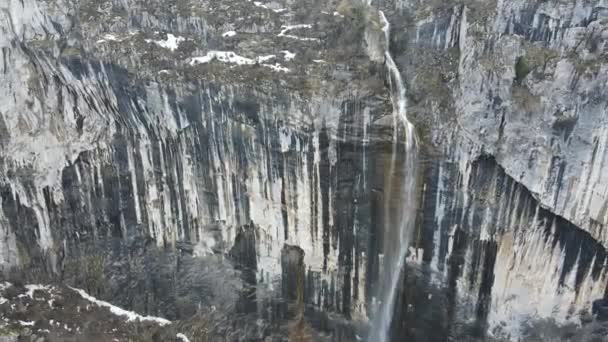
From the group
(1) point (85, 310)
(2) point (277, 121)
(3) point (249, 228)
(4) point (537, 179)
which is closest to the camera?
(4) point (537, 179)

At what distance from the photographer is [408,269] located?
74.4ft

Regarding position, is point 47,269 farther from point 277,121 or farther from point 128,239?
point 277,121

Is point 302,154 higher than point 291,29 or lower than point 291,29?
lower

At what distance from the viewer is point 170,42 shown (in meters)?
24.0

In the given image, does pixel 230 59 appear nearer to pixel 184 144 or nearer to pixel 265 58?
pixel 265 58

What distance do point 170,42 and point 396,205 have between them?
34.1 feet

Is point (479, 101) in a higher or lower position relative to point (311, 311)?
higher

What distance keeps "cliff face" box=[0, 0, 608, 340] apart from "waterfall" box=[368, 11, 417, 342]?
12.0 inches

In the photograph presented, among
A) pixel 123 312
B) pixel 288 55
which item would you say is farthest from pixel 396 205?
pixel 123 312

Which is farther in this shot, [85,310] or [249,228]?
[85,310]

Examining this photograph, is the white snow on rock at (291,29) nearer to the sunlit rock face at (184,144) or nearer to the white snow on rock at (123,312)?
the sunlit rock face at (184,144)

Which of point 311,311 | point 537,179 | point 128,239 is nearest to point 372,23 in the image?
point 537,179

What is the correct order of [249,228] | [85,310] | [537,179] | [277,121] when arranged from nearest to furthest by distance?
[537,179] < [277,121] < [249,228] < [85,310]

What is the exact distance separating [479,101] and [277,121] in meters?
6.59
